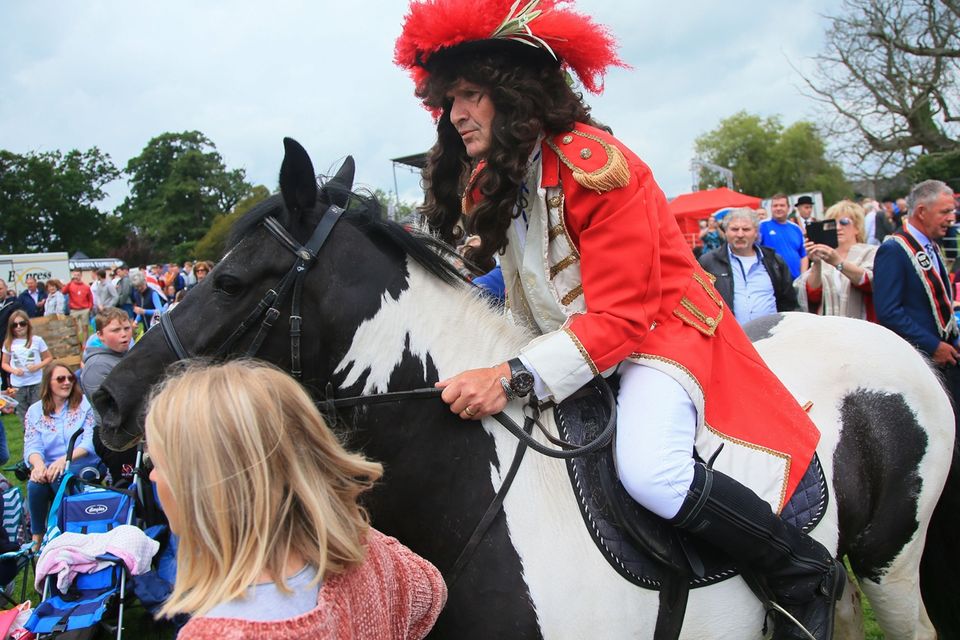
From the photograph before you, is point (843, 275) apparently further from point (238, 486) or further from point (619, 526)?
point (238, 486)

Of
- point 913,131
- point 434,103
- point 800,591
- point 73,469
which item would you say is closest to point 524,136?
point 434,103

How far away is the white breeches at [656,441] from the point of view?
1.86 m

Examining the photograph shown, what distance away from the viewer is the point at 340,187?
7.18 feet

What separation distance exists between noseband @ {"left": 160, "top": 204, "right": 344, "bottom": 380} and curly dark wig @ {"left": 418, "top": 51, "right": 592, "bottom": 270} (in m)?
0.54

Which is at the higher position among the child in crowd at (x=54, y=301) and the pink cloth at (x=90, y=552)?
the child in crowd at (x=54, y=301)

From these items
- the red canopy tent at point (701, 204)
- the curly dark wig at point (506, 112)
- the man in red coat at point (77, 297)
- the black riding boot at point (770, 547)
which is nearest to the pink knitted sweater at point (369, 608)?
the black riding boot at point (770, 547)

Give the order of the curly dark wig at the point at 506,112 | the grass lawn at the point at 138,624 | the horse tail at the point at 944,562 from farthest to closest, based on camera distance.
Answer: the grass lawn at the point at 138,624 < the horse tail at the point at 944,562 < the curly dark wig at the point at 506,112

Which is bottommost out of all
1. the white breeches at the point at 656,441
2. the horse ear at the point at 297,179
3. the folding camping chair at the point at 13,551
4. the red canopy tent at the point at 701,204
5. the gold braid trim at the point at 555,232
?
the folding camping chair at the point at 13,551

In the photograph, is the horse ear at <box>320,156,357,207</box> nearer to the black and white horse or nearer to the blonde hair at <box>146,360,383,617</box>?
the black and white horse

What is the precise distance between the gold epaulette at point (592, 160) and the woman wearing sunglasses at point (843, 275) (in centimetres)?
381

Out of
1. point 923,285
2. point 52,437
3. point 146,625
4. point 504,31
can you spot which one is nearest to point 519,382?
point 504,31

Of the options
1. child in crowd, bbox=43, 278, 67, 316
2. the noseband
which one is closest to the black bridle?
the noseband

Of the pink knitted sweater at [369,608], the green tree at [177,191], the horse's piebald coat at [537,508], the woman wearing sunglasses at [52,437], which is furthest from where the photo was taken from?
the green tree at [177,191]

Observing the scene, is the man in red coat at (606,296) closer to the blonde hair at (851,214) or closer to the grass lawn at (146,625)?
the grass lawn at (146,625)
